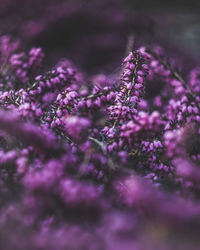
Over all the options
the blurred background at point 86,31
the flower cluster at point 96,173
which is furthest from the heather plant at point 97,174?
the blurred background at point 86,31

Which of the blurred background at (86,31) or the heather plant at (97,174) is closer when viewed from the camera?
the heather plant at (97,174)

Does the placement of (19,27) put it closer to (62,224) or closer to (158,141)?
(158,141)

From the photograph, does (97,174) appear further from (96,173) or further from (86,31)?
(86,31)

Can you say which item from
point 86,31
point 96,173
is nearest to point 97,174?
point 96,173

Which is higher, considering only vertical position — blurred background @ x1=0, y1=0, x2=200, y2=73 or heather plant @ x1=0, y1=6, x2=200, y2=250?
blurred background @ x1=0, y1=0, x2=200, y2=73

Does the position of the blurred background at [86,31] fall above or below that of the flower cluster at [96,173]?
above

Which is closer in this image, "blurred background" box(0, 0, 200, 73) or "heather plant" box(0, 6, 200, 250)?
"heather plant" box(0, 6, 200, 250)

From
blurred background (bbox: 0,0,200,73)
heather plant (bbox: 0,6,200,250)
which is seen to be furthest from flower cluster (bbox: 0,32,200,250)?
blurred background (bbox: 0,0,200,73)

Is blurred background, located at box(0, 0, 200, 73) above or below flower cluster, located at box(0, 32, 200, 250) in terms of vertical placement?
above

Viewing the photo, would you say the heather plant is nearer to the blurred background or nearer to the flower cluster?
the flower cluster

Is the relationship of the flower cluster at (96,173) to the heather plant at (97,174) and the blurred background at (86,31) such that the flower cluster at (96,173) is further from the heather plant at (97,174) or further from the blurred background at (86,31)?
the blurred background at (86,31)

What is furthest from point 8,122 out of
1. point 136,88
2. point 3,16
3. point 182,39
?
point 182,39
